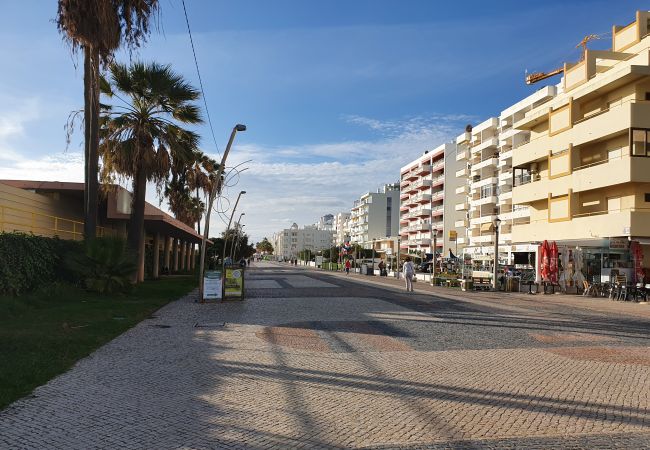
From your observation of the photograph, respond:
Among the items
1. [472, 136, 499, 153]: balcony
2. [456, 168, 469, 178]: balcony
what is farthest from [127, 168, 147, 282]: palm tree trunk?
[456, 168, 469, 178]: balcony

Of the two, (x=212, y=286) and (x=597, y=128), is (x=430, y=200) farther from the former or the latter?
(x=212, y=286)

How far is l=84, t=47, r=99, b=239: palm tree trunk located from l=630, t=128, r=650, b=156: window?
2427cm

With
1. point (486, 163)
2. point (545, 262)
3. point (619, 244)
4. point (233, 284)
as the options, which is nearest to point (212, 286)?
point (233, 284)

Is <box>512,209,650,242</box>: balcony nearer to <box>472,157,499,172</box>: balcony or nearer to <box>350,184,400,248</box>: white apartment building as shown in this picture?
<box>472,157,499,172</box>: balcony

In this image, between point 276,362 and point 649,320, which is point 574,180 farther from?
point 276,362

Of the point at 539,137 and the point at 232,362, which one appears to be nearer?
the point at 232,362

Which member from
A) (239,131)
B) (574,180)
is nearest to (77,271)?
(239,131)

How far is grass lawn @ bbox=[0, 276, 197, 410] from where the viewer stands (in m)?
7.52

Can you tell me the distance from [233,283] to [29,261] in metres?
6.74

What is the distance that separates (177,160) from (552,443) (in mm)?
21901

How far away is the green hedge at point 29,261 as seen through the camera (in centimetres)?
1575

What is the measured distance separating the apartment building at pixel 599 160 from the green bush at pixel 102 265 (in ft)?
74.0

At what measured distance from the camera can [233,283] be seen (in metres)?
20.8

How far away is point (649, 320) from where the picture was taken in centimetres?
1725
